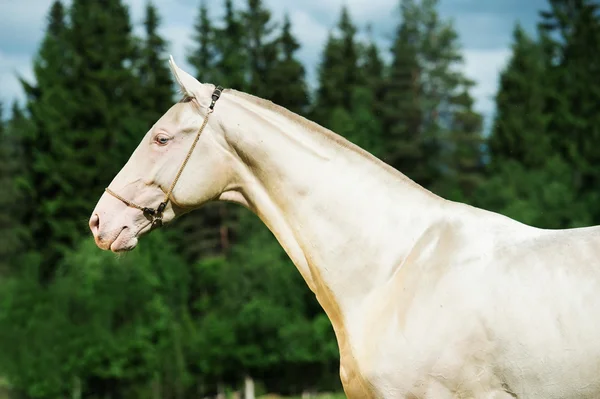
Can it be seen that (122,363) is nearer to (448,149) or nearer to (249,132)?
(448,149)

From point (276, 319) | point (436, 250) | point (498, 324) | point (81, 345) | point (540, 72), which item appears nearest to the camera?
point (498, 324)

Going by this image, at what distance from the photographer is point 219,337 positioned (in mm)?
41344

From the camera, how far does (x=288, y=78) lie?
4731 centimetres

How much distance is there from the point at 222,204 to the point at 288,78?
8.34 meters

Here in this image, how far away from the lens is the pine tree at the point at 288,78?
46.6 metres

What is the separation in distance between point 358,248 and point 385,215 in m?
0.23

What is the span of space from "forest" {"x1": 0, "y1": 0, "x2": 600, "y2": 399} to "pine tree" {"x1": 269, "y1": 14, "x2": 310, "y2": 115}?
0.12m

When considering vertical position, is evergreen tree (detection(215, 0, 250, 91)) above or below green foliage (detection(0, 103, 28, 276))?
above

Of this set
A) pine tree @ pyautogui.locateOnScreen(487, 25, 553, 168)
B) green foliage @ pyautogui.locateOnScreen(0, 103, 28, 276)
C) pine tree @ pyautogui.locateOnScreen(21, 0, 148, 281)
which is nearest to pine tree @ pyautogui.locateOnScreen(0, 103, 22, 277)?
green foliage @ pyautogui.locateOnScreen(0, 103, 28, 276)

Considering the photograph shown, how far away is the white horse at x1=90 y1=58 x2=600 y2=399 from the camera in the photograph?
3.83m

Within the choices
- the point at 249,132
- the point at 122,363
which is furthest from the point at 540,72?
the point at 249,132

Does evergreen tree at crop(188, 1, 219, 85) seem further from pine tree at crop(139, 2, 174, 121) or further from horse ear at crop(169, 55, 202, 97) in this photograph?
horse ear at crop(169, 55, 202, 97)

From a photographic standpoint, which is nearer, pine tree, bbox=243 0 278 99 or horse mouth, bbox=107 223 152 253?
horse mouth, bbox=107 223 152 253

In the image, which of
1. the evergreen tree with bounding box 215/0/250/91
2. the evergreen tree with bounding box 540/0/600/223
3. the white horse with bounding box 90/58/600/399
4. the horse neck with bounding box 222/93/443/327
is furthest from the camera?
the evergreen tree with bounding box 215/0/250/91
